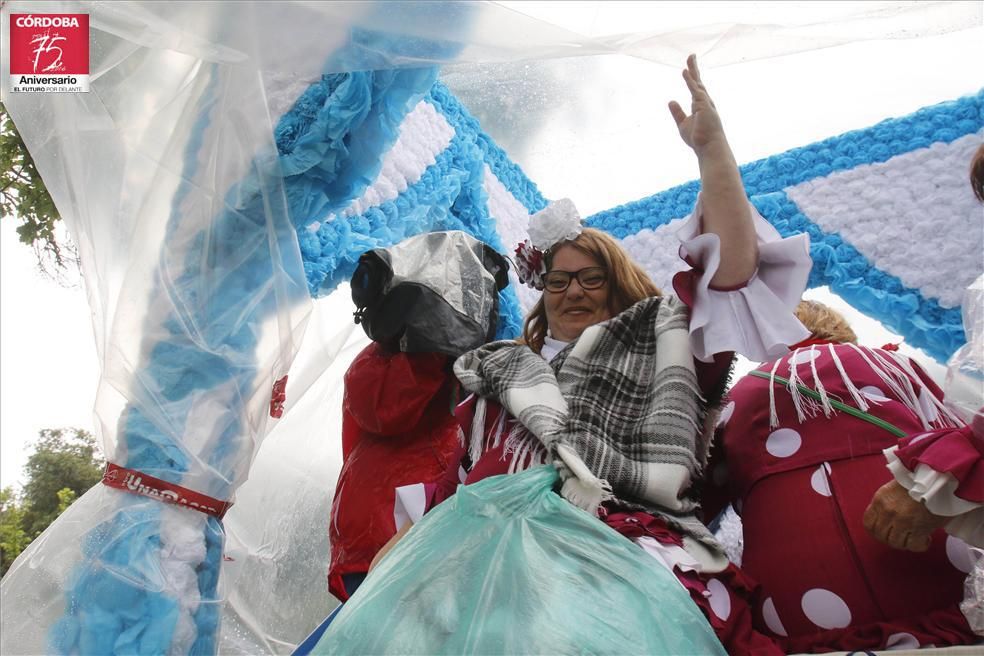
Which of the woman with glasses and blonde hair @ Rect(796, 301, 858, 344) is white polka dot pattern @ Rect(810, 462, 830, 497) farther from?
blonde hair @ Rect(796, 301, 858, 344)

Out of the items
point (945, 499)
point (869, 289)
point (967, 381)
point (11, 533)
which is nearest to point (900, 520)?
point (945, 499)

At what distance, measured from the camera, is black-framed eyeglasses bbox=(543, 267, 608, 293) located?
53.0 inches

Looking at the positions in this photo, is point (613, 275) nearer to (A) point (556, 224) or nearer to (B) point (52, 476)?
(A) point (556, 224)

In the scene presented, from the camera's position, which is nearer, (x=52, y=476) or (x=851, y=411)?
(x=851, y=411)

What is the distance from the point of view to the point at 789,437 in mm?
1090

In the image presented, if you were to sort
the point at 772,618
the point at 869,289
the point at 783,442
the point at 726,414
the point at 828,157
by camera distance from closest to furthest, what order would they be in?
the point at 772,618 < the point at 783,442 < the point at 726,414 < the point at 869,289 < the point at 828,157

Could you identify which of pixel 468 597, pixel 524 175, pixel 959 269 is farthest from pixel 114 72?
pixel 959 269

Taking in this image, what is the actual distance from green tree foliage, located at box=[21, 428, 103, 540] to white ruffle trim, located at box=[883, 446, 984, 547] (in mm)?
3987

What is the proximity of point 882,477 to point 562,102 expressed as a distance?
77 cm

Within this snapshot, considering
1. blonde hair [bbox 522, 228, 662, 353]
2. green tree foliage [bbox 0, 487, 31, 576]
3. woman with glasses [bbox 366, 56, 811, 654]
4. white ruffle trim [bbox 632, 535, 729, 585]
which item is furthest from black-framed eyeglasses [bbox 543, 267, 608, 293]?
green tree foliage [bbox 0, 487, 31, 576]

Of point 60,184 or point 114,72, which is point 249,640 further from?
point 114,72

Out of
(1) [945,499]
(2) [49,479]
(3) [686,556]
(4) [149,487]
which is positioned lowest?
(2) [49,479]

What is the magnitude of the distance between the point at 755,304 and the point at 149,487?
→ 101 cm

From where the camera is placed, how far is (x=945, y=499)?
2.71ft
